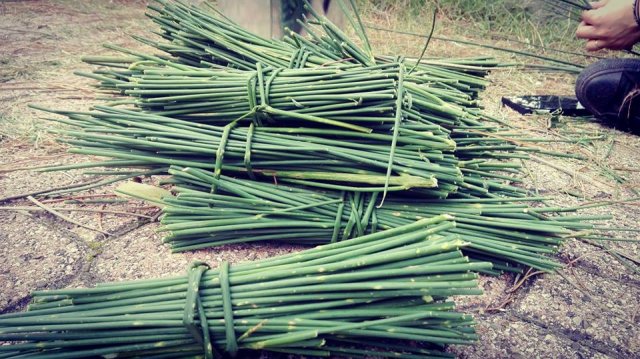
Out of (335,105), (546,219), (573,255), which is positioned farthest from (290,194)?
(573,255)

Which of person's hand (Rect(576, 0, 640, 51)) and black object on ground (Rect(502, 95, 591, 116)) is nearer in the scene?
person's hand (Rect(576, 0, 640, 51))

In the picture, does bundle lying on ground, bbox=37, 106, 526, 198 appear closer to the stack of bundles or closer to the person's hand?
the stack of bundles

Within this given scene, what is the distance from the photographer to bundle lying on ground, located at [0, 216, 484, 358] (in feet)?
3.12

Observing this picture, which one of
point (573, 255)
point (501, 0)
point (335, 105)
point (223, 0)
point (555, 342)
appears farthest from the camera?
point (501, 0)

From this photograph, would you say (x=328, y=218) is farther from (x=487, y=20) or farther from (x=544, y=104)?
(x=487, y=20)

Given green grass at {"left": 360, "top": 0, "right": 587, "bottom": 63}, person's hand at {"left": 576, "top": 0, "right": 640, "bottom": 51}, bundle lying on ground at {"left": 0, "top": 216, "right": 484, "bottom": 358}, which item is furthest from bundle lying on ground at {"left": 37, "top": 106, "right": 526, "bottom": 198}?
green grass at {"left": 360, "top": 0, "right": 587, "bottom": 63}

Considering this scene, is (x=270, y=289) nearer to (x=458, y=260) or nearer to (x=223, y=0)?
(x=458, y=260)

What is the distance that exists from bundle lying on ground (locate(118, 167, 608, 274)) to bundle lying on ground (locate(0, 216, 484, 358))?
317 mm

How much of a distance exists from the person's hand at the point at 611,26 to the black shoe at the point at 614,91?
0.63 ft

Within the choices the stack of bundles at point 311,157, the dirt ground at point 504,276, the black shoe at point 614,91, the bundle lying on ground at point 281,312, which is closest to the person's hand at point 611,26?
the black shoe at point 614,91

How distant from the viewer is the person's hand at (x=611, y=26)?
2.08m

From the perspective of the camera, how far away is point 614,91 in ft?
7.73

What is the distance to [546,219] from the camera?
4.54 ft

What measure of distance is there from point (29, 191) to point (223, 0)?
6.15ft
